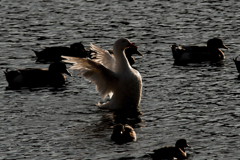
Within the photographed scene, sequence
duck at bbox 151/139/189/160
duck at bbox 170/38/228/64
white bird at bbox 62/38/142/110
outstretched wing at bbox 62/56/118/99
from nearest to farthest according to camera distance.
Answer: duck at bbox 151/139/189/160, outstretched wing at bbox 62/56/118/99, white bird at bbox 62/38/142/110, duck at bbox 170/38/228/64

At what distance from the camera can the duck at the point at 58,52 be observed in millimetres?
23659

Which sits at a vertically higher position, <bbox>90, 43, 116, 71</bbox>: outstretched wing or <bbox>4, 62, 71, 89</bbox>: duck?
<bbox>90, 43, 116, 71</bbox>: outstretched wing

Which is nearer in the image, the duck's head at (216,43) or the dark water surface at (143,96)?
the dark water surface at (143,96)

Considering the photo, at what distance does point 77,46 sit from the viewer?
2420 centimetres

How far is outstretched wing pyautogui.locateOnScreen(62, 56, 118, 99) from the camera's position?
15.6 metres

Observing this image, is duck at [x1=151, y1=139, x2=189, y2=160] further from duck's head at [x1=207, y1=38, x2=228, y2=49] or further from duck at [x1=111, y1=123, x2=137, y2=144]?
duck's head at [x1=207, y1=38, x2=228, y2=49]

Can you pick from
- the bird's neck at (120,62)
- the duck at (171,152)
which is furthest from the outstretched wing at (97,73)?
the duck at (171,152)

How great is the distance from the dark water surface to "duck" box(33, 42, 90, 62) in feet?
1.63

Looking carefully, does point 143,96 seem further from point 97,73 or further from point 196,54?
point 196,54

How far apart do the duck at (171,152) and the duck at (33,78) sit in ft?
28.5

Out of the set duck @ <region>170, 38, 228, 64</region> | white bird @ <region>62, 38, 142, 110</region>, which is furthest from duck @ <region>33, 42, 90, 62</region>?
white bird @ <region>62, 38, 142, 110</region>

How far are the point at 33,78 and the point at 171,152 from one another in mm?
9182

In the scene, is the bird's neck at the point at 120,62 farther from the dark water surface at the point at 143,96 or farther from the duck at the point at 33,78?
the duck at the point at 33,78

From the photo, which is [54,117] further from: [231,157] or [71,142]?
[231,157]
